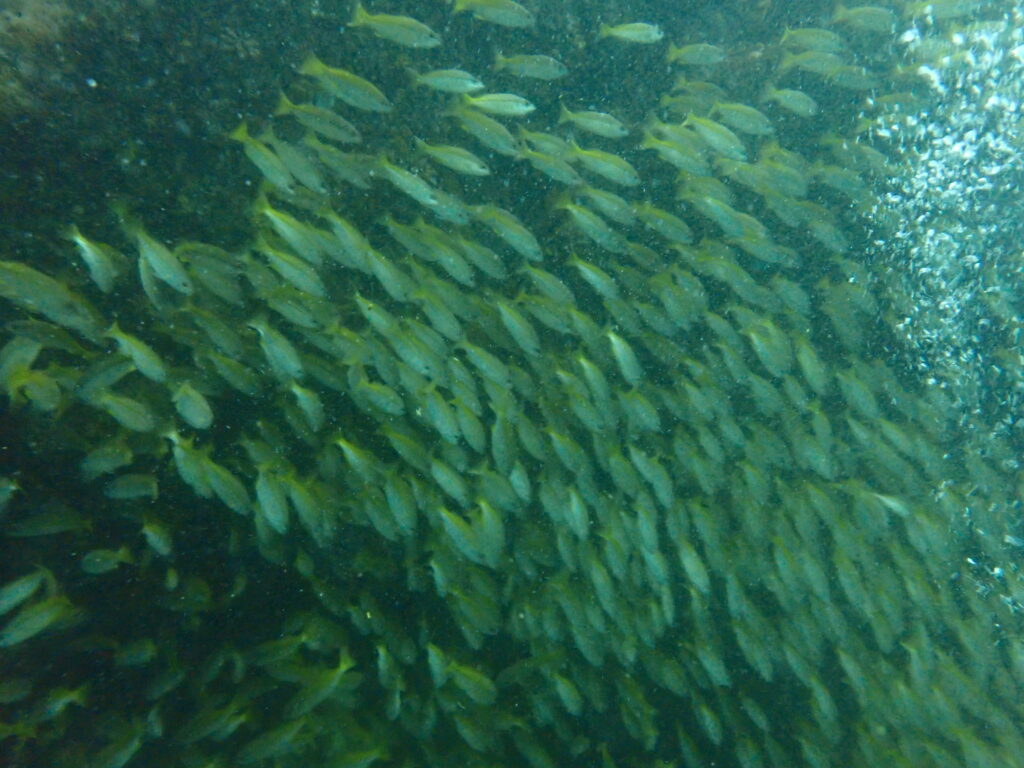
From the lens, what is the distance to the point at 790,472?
5301 mm

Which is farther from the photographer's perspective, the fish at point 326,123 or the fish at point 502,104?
the fish at point 502,104

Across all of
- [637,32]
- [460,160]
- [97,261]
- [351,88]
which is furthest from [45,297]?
[637,32]

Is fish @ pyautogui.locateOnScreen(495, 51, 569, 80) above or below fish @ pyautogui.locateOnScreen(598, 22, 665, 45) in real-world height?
below

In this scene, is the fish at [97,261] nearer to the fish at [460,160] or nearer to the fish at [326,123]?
the fish at [326,123]

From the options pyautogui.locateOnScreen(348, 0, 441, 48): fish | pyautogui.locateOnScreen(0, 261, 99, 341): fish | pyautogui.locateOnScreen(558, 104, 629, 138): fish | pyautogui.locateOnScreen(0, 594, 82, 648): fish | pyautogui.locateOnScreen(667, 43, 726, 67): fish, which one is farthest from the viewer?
pyautogui.locateOnScreen(667, 43, 726, 67): fish

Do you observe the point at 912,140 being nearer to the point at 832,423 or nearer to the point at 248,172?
the point at 832,423

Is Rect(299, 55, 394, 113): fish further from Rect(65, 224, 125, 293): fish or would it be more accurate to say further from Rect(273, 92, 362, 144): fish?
Rect(65, 224, 125, 293): fish

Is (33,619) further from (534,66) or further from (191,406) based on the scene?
(534,66)

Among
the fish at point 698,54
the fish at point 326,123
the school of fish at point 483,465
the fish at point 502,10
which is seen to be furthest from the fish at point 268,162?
the fish at point 698,54

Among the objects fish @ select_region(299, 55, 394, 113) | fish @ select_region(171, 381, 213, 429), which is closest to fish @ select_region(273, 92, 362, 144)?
fish @ select_region(299, 55, 394, 113)

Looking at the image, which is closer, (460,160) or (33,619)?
(33,619)

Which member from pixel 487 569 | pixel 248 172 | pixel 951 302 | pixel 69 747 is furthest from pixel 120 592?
pixel 951 302

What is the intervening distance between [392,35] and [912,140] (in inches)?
220

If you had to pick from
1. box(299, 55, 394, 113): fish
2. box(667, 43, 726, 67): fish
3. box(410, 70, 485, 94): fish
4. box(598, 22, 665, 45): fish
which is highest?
box(667, 43, 726, 67): fish
